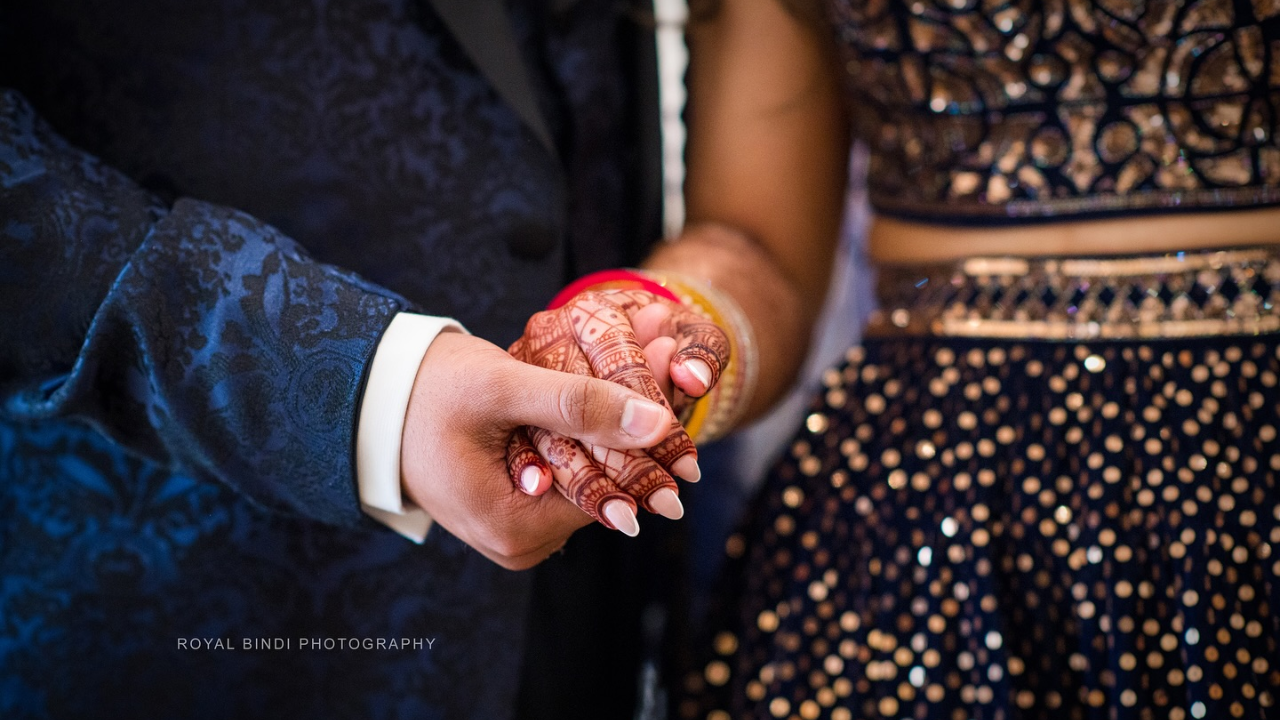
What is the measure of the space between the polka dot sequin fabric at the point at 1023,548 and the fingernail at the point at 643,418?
38 centimetres

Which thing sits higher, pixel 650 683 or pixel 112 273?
pixel 112 273

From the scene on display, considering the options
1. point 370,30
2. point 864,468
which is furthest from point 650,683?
point 370,30

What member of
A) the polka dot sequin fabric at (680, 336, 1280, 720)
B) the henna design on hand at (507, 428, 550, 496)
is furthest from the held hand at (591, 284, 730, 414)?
the polka dot sequin fabric at (680, 336, 1280, 720)

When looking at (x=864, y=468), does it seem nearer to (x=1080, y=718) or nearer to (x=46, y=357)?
(x=1080, y=718)

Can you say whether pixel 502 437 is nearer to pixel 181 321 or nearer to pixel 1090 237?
pixel 181 321

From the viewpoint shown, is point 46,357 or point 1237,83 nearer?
point 46,357

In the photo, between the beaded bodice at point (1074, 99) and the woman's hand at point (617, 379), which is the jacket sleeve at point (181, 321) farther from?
the beaded bodice at point (1074, 99)

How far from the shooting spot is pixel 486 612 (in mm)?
824

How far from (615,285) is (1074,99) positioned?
46 centimetres

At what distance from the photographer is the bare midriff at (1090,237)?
760 mm

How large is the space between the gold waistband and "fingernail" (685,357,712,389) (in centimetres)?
35

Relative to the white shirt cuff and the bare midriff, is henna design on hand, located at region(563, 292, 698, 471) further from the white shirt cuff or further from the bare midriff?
the bare midriff

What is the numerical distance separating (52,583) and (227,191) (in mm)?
384

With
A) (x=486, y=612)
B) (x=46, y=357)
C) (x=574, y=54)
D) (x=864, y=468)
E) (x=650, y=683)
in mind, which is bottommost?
(x=650, y=683)
